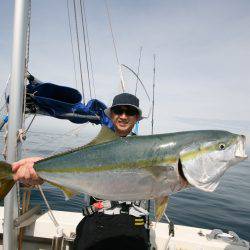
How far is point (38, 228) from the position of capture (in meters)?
5.75

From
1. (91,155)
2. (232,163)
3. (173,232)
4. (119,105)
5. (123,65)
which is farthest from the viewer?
(123,65)

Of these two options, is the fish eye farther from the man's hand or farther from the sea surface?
the sea surface

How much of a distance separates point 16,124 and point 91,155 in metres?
1.82

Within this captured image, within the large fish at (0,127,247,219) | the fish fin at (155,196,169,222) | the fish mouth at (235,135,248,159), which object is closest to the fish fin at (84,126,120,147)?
Answer: the large fish at (0,127,247,219)

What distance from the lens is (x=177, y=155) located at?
296 centimetres

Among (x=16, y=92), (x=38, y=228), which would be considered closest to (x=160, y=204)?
(x=16, y=92)

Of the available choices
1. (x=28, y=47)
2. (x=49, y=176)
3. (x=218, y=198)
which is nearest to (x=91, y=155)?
(x=49, y=176)

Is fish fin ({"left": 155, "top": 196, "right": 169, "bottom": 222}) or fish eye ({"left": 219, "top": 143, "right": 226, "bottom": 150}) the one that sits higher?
fish eye ({"left": 219, "top": 143, "right": 226, "bottom": 150})

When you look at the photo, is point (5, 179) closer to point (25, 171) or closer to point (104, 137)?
point (25, 171)

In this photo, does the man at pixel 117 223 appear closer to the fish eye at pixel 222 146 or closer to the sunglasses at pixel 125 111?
the sunglasses at pixel 125 111

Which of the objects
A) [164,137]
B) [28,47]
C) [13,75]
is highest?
[28,47]

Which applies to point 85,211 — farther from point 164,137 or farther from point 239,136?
point 239,136

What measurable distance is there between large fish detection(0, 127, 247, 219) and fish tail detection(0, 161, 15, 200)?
70 centimetres

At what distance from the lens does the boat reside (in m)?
4.55
